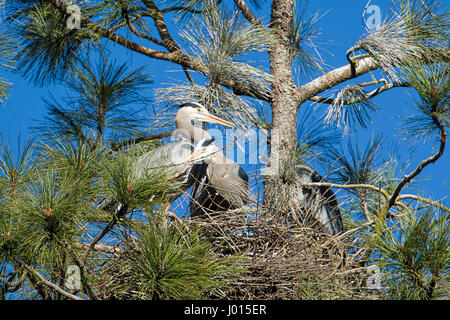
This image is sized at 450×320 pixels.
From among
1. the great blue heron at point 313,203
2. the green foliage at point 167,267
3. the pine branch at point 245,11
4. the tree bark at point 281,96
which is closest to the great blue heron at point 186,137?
A: the tree bark at point 281,96

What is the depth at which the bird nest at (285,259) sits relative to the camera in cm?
234

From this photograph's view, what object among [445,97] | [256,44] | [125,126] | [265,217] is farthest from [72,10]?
[445,97]

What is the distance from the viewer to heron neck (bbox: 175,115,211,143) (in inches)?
124

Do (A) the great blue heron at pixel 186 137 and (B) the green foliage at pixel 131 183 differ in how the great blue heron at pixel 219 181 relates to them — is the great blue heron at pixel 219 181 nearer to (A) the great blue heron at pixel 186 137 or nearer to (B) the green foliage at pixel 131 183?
(A) the great blue heron at pixel 186 137

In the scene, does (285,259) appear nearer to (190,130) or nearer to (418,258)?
(418,258)

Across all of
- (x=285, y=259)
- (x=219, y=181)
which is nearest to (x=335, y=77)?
(x=219, y=181)

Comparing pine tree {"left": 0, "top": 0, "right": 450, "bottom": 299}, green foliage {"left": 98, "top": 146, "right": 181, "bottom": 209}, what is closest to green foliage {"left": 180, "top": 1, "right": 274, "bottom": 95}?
pine tree {"left": 0, "top": 0, "right": 450, "bottom": 299}

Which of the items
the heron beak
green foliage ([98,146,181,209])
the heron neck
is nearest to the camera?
green foliage ([98,146,181,209])

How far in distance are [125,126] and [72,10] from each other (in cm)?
55

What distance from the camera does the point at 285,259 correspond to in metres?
2.42

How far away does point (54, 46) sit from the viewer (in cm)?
321

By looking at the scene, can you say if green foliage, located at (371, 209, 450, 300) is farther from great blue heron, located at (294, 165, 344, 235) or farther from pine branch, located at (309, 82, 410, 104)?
pine branch, located at (309, 82, 410, 104)

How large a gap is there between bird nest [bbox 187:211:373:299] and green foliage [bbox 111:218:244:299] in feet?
0.68
